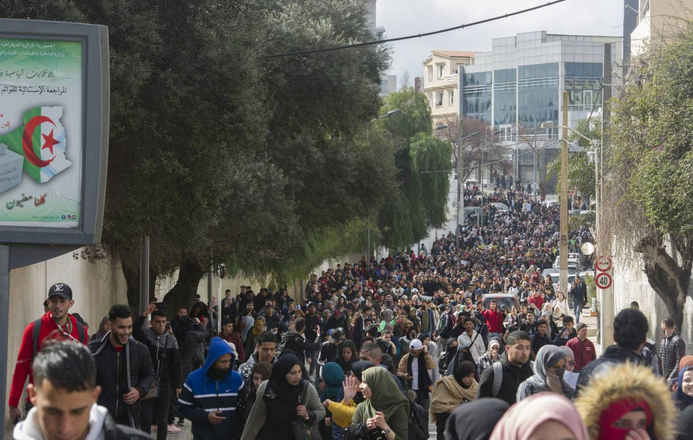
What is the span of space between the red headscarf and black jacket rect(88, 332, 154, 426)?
14.0 ft

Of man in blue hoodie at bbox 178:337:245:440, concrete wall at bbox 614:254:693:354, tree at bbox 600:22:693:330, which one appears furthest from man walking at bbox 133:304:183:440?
concrete wall at bbox 614:254:693:354

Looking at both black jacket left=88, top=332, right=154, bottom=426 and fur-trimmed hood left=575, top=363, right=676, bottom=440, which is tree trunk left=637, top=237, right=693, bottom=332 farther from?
fur-trimmed hood left=575, top=363, right=676, bottom=440

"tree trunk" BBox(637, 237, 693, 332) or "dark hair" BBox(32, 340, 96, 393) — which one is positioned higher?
"dark hair" BBox(32, 340, 96, 393)

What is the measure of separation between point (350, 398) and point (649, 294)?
1970 centimetres

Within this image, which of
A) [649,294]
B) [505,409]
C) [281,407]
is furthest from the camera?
[649,294]

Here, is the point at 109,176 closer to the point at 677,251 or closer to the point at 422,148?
the point at 677,251

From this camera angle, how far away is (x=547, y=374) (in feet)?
22.0

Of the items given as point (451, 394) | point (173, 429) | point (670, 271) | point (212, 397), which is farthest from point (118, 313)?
point (670, 271)

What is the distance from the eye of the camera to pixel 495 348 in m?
12.2

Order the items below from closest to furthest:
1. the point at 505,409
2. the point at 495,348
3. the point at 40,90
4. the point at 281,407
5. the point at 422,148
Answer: the point at 505,409 < the point at 281,407 < the point at 40,90 < the point at 495,348 < the point at 422,148

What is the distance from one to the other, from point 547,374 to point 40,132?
15.0 ft

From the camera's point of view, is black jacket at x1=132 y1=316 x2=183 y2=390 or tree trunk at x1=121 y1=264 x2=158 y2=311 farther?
tree trunk at x1=121 y1=264 x2=158 y2=311

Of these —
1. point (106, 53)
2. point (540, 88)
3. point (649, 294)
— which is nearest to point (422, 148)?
point (649, 294)

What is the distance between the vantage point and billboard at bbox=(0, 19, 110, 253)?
8.27m
